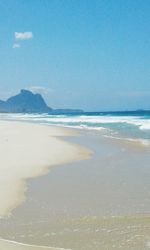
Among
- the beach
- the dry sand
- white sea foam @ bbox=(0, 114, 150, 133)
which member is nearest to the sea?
white sea foam @ bbox=(0, 114, 150, 133)

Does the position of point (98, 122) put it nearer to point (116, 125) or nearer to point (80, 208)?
point (116, 125)

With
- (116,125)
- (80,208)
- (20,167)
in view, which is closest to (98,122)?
(116,125)

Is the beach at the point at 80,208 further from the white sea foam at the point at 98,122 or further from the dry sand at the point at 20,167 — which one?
the white sea foam at the point at 98,122

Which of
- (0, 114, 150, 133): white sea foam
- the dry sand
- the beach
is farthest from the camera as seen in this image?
(0, 114, 150, 133): white sea foam

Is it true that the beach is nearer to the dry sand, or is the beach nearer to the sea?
the dry sand

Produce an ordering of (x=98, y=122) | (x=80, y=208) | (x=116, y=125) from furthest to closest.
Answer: (x=98, y=122), (x=116, y=125), (x=80, y=208)

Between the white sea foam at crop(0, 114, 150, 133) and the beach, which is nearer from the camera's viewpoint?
the beach

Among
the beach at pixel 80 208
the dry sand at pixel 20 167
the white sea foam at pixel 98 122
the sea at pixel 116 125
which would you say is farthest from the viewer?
the white sea foam at pixel 98 122

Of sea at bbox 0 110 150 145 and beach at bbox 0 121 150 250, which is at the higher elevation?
sea at bbox 0 110 150 145

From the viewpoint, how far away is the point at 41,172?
10.9 meters

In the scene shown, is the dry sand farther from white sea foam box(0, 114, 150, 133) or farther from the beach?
white sea foam box(0, 114, 150, 133)

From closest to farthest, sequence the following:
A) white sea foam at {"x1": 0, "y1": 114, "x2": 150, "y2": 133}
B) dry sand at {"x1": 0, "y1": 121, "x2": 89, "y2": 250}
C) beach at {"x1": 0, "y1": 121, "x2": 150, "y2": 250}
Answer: beach at {"x1": 0, "y1": 121, "x2": 150, "y2": 250} < dry sand at {"x1": 0, "y1": 121, "x2": 89, "y2": 250} < white sea foam at {"x1": 0, "y1": 114, "x2": 150, "y2": 133}

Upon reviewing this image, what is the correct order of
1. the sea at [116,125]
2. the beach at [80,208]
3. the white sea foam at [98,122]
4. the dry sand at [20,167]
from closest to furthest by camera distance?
the beach at [80,208], the dry sand at [20,167], the sea at [116,125], the white sea foam at [98,122]

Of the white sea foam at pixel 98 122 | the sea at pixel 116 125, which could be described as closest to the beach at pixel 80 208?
the sea at pixel 116 125
